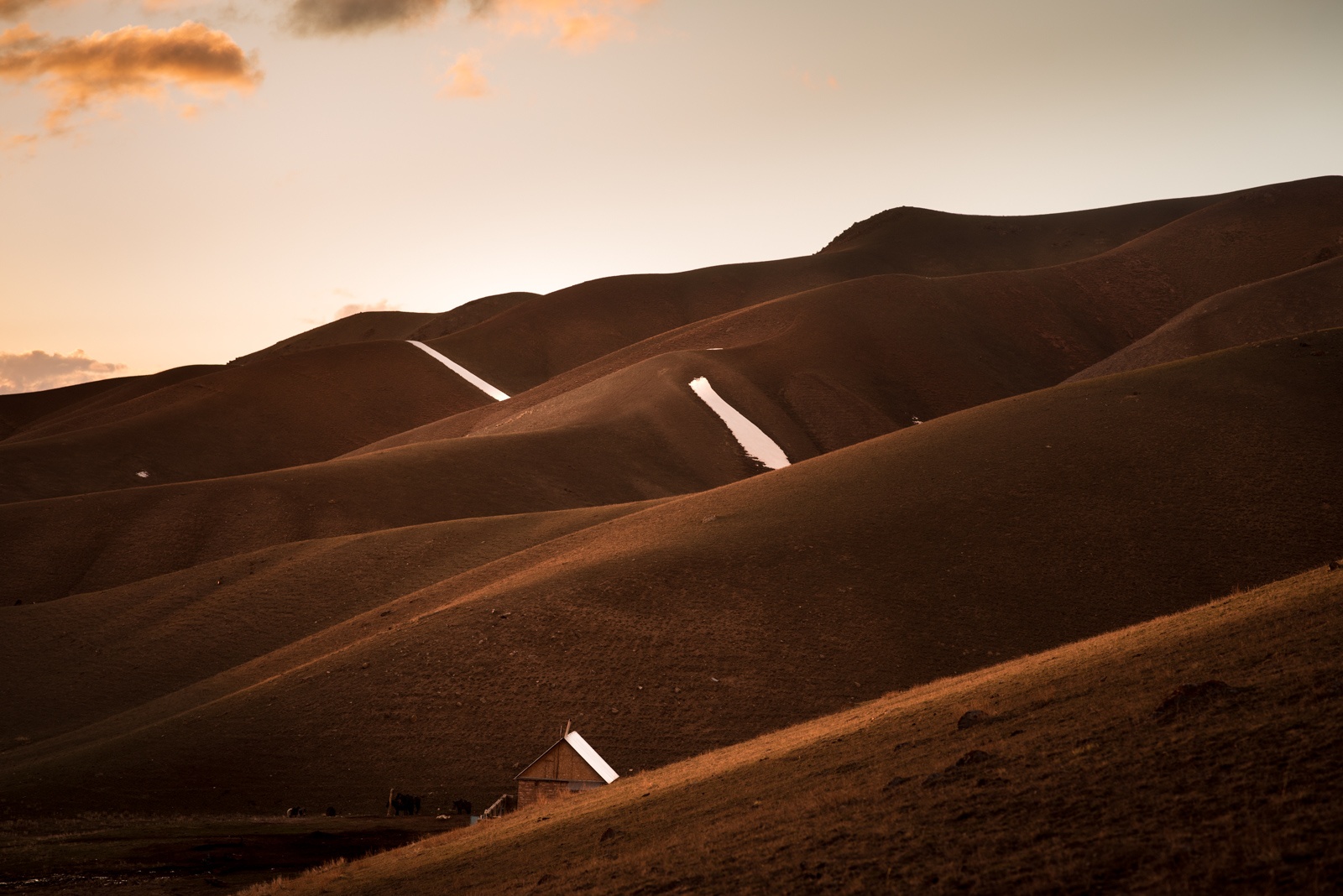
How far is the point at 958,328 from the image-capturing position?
128 m

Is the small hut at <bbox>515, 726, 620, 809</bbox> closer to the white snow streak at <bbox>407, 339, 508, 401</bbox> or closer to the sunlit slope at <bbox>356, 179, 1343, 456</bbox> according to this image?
the sunlit slope at <bbox>356, 179, 1343, 456</bbox>

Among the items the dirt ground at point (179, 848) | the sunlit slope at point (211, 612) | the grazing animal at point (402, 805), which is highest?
the sunlit slope at point (211, 612)

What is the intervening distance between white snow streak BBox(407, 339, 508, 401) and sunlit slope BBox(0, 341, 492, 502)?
3.91ft

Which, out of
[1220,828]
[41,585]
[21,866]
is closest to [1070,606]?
[1220,828]

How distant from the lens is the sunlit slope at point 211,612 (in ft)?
151

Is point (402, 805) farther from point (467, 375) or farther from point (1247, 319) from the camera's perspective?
point (467, 375)

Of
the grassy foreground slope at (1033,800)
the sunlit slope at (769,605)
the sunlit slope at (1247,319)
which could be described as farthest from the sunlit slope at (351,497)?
Answer: the grassy foreground slope at (1033,800)

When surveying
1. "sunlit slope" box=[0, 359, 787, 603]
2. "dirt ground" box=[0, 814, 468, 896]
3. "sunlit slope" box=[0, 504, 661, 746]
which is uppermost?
"sunlit slope" box=[0, 359, 787, 603]

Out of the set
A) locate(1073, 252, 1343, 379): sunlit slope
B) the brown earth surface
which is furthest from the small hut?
locate(1073, 252, 1343, 379): sunlit slope

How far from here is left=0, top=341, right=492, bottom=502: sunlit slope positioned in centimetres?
10593

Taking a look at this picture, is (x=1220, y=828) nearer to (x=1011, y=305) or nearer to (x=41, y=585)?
(x=41, y=585)

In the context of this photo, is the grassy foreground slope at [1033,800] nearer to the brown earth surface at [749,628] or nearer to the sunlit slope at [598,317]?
the brown earth surface at [749,628]

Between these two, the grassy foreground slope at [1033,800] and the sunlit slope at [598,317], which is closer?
the grassy foreground slope at [1033,800]

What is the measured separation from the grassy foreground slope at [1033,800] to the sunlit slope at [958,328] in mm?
78681
